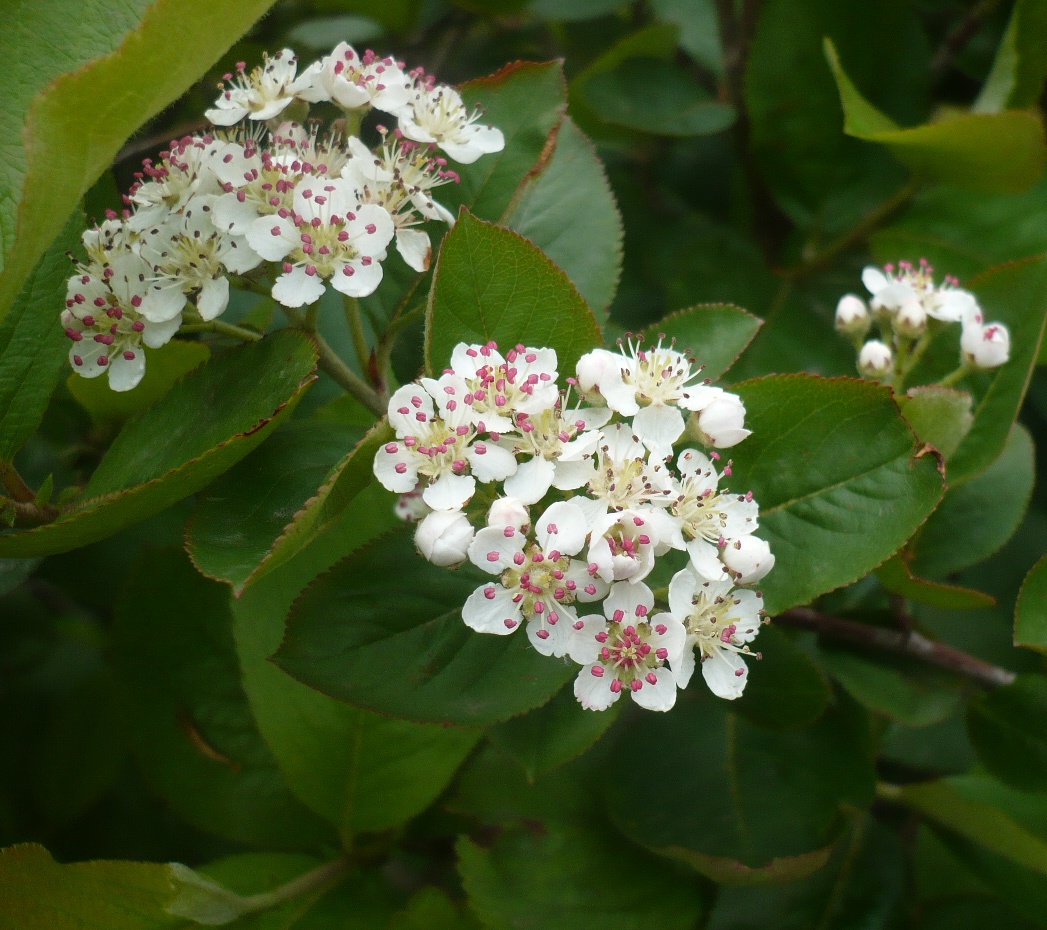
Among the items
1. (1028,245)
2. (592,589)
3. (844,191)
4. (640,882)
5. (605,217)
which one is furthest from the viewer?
(844,191)

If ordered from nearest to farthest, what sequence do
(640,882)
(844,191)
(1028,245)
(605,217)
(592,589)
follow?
(592,589)
(605,217)
(640,882)
(1028,245)
(844,191)

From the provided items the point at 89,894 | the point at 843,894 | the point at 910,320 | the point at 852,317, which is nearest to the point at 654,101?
the point at 852,317

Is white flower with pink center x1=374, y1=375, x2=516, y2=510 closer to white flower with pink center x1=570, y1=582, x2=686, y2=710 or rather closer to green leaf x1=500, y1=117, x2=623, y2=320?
white flower with pink center x1=570, y1=582, x2=686, y2=710

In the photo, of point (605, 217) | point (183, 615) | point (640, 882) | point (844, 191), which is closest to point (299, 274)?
point (605, 217)

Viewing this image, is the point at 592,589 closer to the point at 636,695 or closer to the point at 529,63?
the point at 636,695

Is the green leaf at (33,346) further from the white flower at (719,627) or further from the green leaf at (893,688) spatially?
the green leaf at (893,688)

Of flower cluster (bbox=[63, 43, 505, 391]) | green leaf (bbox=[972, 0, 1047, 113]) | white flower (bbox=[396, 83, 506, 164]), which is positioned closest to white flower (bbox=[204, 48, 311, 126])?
flower cluster (bbox=[63, 43, 505, 391])

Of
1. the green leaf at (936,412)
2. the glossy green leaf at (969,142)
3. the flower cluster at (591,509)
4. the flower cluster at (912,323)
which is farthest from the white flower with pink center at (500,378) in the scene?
the glossy green leaf at (969,142)
